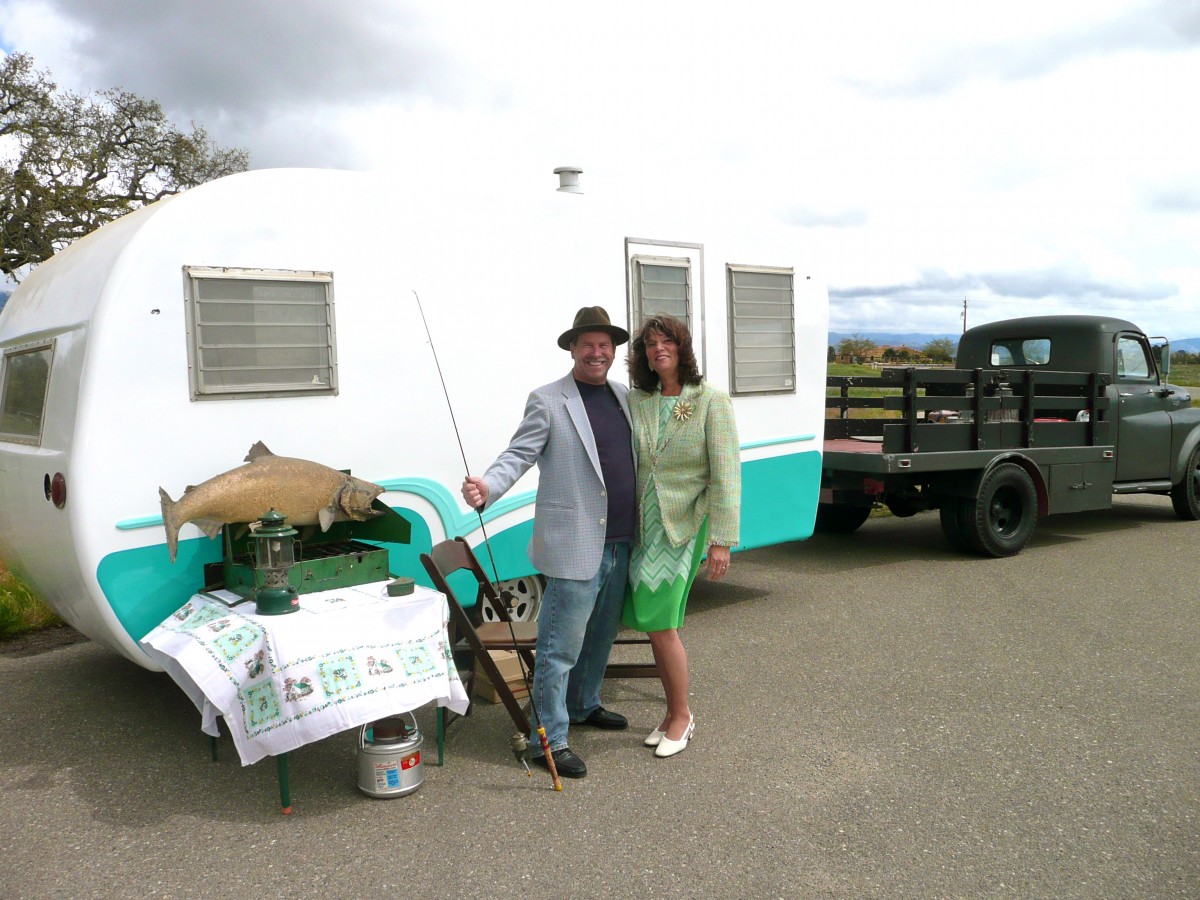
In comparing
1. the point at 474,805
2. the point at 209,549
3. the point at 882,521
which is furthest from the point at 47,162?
the point at 474,805

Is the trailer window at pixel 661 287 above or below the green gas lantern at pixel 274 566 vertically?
above

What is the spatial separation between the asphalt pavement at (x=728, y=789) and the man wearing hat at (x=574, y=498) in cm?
45

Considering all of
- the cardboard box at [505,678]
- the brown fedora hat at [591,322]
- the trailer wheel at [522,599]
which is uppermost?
the brown fedora hat at [591,322]

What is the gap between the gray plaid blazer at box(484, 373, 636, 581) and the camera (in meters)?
3.80

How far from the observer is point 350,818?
3.55 meters

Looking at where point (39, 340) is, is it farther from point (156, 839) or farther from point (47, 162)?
point (47, 162)

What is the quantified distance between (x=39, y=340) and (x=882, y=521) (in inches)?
323

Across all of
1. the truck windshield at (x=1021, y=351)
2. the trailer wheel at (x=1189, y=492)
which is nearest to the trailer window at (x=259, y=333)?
→ the truck windshield at (x=1021, y=351)

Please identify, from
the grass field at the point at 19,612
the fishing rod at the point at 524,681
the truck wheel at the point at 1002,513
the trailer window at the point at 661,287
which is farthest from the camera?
the truck wheel at the point at 1002,513

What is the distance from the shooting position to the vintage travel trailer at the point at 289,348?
155 inches

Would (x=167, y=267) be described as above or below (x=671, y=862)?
above

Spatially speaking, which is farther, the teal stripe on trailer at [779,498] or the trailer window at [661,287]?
the teal stripe on trailer at [779,498]

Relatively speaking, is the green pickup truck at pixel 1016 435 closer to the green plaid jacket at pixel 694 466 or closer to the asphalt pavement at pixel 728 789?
the asphalt pavement at pixel 728 789

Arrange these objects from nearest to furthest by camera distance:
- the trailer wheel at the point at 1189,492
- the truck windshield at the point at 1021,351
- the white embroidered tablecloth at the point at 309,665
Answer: the white embroidered tablecloth at the point at 309,665, the truck windshield at the point at 1021,351, the trailer wheel at the point at 1189,492
